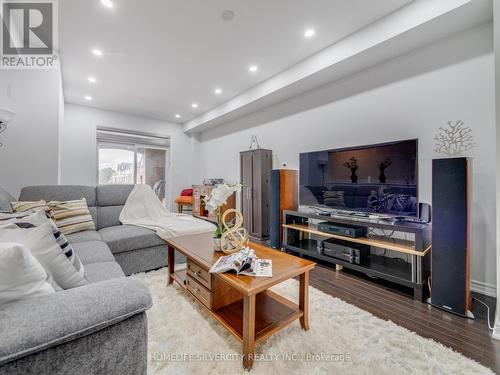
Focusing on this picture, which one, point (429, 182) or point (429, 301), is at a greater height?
point (429, 182)

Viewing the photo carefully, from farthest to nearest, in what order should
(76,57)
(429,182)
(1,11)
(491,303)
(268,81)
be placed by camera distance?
(268,81), (76,57), (429,182), (1,11), (491,303)

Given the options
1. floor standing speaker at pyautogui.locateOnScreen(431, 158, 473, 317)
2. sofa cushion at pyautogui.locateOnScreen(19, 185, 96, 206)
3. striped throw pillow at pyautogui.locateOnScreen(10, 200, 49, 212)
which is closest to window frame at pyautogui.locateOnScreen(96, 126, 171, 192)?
sofa cushion at pyautogui.locateOnScreen(19, 185, 96, 206)

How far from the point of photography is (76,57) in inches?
123

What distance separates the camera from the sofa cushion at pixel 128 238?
229 cm

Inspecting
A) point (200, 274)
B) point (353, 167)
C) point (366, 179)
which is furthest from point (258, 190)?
point (200, 274)

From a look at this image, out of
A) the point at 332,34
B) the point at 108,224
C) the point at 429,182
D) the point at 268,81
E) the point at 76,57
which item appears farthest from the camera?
the point at 268,81

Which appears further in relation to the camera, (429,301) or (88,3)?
(88,3)

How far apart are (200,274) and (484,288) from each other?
2579 millimetres

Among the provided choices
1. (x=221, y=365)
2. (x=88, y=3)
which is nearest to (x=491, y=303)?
(x=221, y=365)

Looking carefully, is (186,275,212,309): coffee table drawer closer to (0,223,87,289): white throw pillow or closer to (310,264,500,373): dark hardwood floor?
(0,223,87,289): white throw pillow

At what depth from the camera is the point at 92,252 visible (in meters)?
1.86

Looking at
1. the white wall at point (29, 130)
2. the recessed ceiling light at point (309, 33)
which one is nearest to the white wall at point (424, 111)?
the recessed ceiling light at point (309, 33)

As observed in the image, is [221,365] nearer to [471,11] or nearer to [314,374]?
[314,374]

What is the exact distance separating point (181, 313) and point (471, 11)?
3486mm
